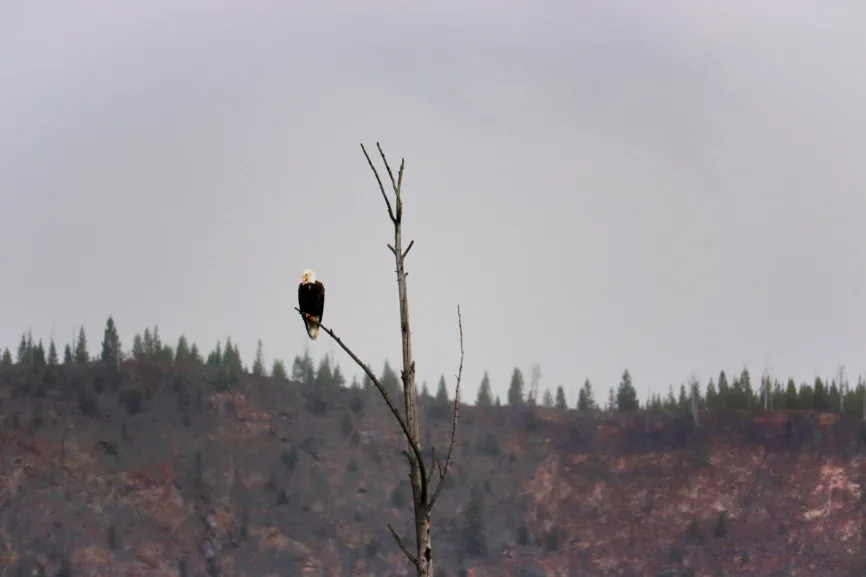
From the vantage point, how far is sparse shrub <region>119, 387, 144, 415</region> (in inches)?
7707

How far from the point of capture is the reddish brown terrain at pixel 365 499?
169 metres

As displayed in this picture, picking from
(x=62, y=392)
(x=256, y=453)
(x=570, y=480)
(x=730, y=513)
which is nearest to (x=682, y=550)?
(x=730, y=513)

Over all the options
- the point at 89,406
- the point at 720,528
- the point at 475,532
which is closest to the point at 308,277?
the point at 475,532

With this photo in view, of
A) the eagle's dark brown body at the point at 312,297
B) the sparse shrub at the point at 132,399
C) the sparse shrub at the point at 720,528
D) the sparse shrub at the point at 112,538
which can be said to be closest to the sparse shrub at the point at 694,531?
the sparse shrub at the point at 720,528

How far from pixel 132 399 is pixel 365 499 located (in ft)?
111

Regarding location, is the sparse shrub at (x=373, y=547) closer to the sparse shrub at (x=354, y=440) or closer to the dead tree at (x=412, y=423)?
the sparse shrub at (x=354, y=440)

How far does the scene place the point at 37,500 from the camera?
170375 millimetres

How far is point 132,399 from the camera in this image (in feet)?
645

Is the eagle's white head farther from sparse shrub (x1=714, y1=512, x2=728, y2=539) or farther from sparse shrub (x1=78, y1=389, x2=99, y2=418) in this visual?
sparse shrub (x1=78, y1=389, x2=99, y2=418)

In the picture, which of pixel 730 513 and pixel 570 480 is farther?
pixel 570 480

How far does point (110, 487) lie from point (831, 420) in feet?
293

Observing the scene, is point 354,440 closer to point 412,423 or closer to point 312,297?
point 312,297

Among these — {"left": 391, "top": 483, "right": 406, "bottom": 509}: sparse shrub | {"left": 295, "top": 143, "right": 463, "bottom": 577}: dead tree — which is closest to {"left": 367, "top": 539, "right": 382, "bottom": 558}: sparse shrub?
{"left": 391, "top": 483, "right": 406, "bottom": 509}: sparse shrub

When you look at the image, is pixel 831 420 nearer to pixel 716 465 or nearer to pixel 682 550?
pixel 716 465
